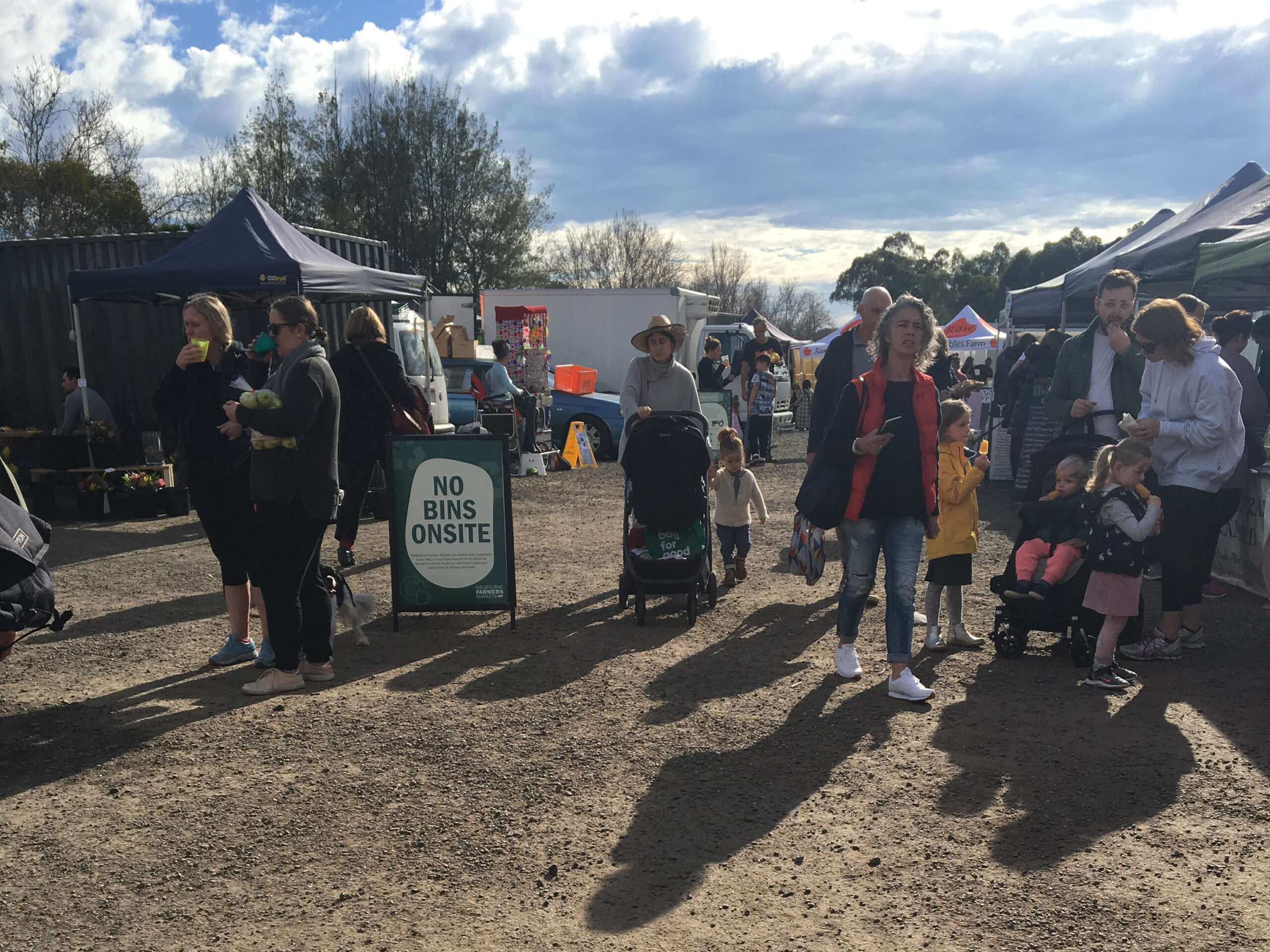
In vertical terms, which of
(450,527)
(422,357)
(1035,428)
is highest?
(422,357)

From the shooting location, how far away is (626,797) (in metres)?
3.91

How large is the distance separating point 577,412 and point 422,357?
3.76 meters

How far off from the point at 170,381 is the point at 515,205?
3649cm

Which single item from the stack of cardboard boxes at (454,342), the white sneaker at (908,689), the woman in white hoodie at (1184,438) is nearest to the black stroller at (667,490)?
the white sneaker at (908,689)

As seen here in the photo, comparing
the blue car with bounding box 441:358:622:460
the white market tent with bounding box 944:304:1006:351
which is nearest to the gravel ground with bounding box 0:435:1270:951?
the blue car with bounding box 441:358:622:460

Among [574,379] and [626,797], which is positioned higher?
[574,379]

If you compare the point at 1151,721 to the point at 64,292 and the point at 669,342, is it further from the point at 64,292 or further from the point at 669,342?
the point at 64,292

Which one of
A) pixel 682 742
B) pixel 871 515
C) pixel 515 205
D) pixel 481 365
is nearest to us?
pixel 682 742

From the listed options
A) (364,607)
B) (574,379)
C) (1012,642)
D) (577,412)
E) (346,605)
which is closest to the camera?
(1012,642)

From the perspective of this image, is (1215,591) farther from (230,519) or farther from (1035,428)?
(230,519)

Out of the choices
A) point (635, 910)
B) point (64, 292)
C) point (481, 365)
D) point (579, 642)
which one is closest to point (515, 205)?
point (481, 365)

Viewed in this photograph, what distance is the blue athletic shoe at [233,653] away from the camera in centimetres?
571

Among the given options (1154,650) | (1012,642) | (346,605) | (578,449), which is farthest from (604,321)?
(1154,650)

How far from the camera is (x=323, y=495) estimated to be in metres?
4.93
